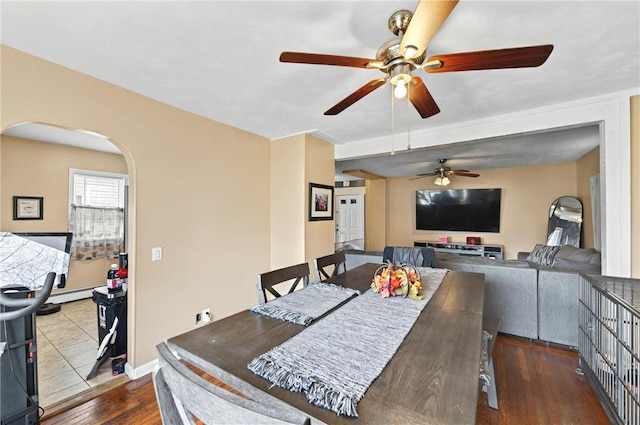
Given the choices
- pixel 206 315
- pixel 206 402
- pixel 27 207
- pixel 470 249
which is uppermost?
pixel 27 207

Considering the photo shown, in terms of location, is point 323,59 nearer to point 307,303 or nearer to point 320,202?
point 307,303

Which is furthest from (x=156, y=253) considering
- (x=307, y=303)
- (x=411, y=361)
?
(x=411, y=361)

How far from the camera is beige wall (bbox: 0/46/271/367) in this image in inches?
72.7

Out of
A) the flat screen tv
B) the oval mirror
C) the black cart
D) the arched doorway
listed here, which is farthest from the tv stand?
the arched doorway

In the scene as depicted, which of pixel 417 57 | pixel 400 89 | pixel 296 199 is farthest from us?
pixel 296 199

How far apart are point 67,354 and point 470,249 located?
6471mm

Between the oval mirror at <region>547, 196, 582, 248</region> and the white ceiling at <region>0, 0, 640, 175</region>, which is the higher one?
the white ceiling at <region>0, 0, 640, 175</region>

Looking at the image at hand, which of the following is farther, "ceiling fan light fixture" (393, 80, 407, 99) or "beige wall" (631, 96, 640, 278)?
"beige wall" (631, 96, 640, 278)

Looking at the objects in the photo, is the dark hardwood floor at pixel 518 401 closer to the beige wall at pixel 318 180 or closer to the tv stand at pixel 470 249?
the beige wall at pixel 318 180

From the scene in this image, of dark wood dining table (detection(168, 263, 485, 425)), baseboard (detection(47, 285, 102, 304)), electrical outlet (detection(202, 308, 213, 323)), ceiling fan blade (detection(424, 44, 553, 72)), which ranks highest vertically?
ceiling fan blade (detection(424, 44, 553, 72))

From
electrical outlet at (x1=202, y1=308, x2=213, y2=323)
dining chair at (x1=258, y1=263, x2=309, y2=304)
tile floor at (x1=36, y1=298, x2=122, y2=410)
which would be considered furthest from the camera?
electrical outlet at (x1=202, y1=308, x2=213, y2=323)

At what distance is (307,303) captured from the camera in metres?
1.53

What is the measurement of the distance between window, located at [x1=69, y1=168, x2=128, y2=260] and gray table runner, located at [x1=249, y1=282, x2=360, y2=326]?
4.26 meters

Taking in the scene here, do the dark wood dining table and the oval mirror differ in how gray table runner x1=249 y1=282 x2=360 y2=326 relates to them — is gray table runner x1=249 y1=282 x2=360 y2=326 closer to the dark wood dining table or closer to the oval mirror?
the dark wood dining table
